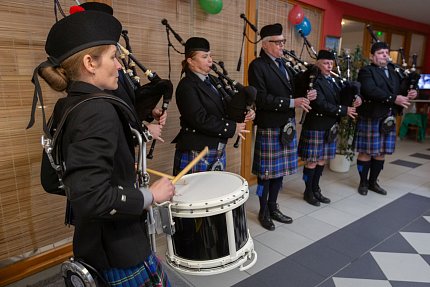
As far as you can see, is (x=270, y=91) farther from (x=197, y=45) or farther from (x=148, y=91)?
(x=148, y=91)

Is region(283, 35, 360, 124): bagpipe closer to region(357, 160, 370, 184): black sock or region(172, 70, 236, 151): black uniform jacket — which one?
region(357, 160, 370, 184): black sock

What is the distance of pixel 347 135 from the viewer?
12.9 feet

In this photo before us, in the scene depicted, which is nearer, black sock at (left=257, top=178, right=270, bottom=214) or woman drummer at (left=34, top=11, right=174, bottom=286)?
woman drummer at (left=34, top=11, right=174, bottom=286)

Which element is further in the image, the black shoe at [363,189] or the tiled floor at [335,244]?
the black shoe at [363,189]

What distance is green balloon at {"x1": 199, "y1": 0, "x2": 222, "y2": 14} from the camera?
8.43 feet

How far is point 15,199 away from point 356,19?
15.6 ft

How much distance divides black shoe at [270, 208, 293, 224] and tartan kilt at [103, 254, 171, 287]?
181 centimetres

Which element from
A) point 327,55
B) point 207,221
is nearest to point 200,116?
point 207,221

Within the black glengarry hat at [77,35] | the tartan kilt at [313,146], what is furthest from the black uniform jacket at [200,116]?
the tartan kilt at [313,146]

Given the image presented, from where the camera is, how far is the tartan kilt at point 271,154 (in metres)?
2.53

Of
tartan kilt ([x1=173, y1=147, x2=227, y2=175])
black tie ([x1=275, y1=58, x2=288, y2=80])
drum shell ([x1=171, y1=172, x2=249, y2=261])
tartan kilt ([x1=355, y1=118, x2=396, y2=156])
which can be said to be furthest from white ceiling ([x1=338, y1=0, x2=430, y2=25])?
drum shell ([x1=171, y1=172, x2=249, y2=261])

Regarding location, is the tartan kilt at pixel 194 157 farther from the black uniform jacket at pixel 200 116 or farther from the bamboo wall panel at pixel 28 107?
the bamboo wall panel at pixel 28 107

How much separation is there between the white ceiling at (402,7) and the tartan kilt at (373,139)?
6.49 feet

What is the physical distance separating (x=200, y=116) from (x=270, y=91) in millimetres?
786
